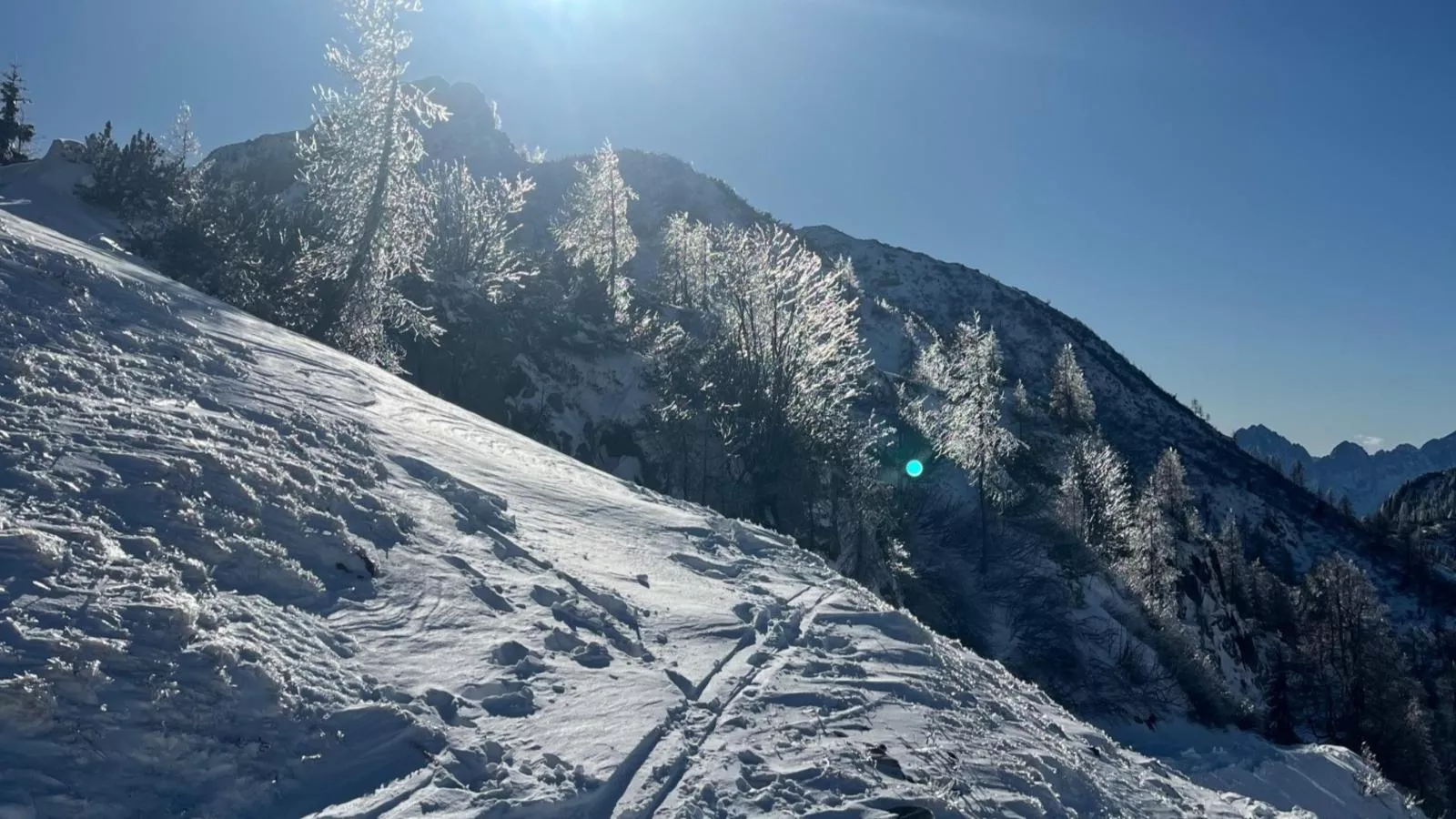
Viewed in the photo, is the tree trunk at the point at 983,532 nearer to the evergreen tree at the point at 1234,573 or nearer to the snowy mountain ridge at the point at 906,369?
the snowy mountain ridge at the point at 906,369

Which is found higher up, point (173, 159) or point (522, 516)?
point (173, 159)

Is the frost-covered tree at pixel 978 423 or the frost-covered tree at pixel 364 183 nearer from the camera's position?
the frost-covered tree at pixel 364 183

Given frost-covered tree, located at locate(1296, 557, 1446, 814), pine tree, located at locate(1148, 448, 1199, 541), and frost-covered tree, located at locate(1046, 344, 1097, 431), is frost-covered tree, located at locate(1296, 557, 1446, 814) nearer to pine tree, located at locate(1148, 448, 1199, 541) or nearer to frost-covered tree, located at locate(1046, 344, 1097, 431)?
pine tree, located at locate(1148, 448, 1199, 541)

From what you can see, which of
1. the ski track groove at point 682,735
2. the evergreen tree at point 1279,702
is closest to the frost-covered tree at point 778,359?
the ski track groove at point 682,735

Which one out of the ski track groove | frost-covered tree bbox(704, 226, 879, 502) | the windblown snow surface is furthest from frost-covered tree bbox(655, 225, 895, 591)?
the ski track groove

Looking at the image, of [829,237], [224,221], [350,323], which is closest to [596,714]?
[350,323]

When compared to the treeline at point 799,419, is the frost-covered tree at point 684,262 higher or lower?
higher

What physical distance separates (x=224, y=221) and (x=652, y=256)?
3415 inches

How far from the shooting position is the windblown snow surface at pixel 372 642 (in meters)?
5.02

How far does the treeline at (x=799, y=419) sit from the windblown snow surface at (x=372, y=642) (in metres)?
13.3

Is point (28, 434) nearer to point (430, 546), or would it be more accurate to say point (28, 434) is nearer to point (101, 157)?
point (430, 546)

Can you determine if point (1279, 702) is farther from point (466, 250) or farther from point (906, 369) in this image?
point (906, 369)

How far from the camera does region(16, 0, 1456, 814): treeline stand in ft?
85.5

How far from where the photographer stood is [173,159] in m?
31.1
